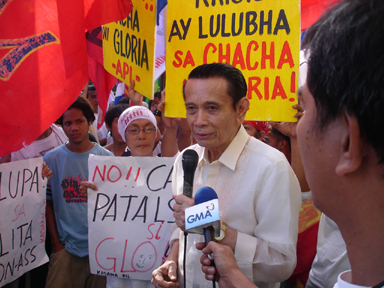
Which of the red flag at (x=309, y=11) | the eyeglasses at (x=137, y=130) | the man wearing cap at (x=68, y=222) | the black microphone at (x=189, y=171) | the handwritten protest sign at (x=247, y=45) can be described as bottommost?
the man wearing cap at (x=68, y=222)

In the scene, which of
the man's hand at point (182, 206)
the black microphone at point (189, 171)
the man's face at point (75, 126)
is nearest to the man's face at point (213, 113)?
the black microphone at point (189, 171)

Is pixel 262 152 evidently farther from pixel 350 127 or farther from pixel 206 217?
pixel 350 127

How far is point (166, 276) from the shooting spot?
1.93m

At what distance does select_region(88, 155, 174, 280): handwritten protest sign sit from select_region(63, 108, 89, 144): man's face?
748mm

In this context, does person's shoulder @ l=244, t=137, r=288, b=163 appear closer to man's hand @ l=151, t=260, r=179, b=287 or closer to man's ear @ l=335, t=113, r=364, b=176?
man's hand @ l=151, t=260, r=179, b=287

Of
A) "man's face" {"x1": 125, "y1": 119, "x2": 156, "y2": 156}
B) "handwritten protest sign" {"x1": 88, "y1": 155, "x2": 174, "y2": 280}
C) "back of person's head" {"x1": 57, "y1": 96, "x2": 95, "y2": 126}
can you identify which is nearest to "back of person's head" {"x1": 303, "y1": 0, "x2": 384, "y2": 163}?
"handwritten protest sign" {"x1": 88, "y1": 155, "x2": 174, "y2": 280}

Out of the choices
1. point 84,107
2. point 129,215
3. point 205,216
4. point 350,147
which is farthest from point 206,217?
point 84,107

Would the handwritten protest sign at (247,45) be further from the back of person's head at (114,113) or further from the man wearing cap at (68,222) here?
the back of person's head at (114,113)

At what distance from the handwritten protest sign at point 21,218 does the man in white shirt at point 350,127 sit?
2517 millimetres

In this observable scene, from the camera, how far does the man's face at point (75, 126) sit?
331 cm

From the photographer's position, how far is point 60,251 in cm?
306

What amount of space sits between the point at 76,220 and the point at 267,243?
82.4 inches

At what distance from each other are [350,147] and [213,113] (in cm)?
126

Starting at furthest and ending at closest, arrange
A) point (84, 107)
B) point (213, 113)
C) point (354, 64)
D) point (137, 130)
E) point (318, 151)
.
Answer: point (84, 107)
point (137, 130)
point (213, 113)
point (318, 151)
point (354, 64)
